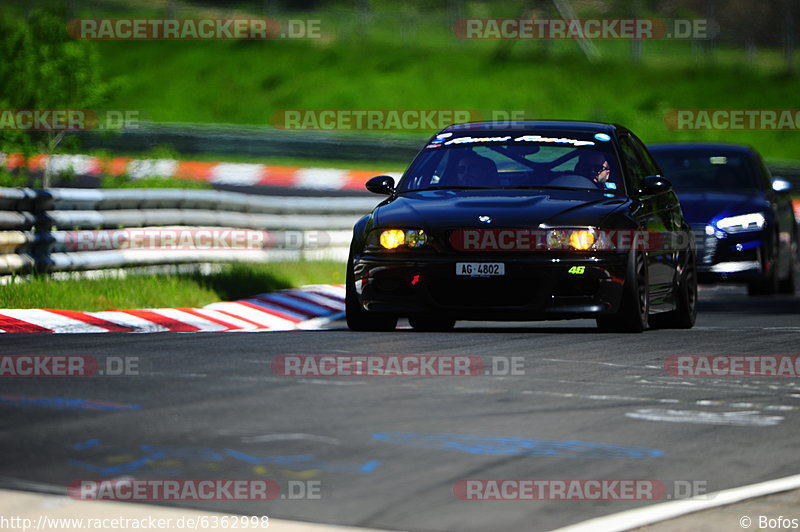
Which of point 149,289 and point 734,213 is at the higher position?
point 734,213

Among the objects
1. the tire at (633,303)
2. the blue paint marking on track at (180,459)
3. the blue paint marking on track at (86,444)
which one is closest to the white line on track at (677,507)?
the blue paint marking on track at (180,459)

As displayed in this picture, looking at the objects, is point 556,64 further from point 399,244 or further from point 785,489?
point 785,489

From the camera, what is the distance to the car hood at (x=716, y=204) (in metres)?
15.6

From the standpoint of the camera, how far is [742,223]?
51.1 ft

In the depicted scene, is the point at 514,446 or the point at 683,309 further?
the point at 683,309

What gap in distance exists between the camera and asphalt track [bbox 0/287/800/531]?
5.48 metres

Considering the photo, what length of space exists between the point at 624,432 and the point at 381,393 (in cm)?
128

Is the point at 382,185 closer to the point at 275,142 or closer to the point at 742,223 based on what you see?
the point at 742,223

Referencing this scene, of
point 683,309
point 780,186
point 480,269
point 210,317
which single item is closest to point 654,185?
point 683,309

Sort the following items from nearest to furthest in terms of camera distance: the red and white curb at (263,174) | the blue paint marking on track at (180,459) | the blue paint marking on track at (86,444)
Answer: the blue paint marking on track at (180,459), the blue paint marking on track at (86,444), the red and white curb at (263,174)

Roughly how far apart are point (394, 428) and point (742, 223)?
31.6ft

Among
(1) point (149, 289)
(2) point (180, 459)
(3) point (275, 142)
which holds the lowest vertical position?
(2) point (180, 459)

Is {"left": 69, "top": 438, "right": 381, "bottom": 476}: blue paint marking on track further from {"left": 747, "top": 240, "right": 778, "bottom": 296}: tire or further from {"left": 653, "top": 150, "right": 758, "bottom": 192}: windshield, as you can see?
{"left": 653, "top": 150, "right": 758, "bottom": 192}: windshield

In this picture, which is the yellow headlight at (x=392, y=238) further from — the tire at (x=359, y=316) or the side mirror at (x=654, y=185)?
the side mirror at (x=654, y=185)
